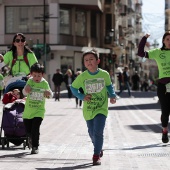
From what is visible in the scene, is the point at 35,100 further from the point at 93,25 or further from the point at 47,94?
the point at 93,25

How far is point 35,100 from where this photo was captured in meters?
10.9

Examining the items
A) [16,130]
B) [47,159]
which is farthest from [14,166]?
[16,130]

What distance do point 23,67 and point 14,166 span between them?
316cm

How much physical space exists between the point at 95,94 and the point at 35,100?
5.61 ft

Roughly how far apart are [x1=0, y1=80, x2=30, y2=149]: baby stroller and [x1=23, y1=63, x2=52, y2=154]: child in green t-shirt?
0.43m

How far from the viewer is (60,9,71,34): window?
202 feet

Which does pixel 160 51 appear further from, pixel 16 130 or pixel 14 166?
pixel 14 166

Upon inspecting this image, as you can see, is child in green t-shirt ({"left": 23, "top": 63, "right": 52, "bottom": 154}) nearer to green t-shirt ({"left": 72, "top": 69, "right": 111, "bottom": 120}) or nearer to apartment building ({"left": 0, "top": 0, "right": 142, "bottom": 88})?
green t-shirt ({"left": 72, "top": 69, "right": 111, "bottom": 120})

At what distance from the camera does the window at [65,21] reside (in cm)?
6156

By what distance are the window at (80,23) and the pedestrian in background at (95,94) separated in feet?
177

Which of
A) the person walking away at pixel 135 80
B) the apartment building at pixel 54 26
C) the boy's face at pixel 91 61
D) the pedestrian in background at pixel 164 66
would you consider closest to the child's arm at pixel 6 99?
the pedestrian in background at pixel 164 66

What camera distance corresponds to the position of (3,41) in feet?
202

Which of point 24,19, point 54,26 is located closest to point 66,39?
point 54,26

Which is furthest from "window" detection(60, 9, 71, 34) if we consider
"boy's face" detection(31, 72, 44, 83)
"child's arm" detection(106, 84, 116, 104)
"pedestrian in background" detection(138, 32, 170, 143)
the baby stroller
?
"child's arm" detection(106, 84, 116, 104)
